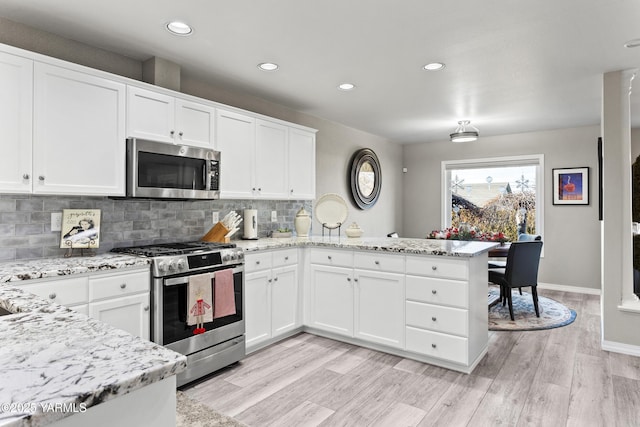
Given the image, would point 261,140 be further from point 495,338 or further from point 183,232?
point 495,338

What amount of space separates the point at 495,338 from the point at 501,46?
2.55 meters

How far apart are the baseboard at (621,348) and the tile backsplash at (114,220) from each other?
10.9 ft

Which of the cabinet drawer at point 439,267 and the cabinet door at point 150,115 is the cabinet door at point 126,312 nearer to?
the cabinet door at point 150,115

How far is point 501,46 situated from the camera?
111 inches

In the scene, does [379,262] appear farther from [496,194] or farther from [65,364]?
[496,194]

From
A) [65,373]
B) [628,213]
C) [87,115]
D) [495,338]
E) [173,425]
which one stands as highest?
[87,115]

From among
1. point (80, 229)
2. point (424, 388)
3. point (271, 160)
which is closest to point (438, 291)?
point (424, 388)

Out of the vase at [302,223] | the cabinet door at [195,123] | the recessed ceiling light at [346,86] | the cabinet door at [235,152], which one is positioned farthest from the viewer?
the vase at [302,223]

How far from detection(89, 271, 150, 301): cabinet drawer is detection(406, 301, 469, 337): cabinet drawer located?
1.96 meters

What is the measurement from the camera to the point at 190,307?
2623mm

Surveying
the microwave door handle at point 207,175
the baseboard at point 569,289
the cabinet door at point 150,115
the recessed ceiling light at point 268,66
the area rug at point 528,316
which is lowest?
the area rug at point 528,316

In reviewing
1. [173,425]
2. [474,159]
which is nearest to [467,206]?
[474,159]

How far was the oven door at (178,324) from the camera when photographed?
249 cm

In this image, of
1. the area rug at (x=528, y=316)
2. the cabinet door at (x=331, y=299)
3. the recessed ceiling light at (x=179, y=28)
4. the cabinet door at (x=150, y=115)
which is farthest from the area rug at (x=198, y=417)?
the area rug at (x=528, y=316)
